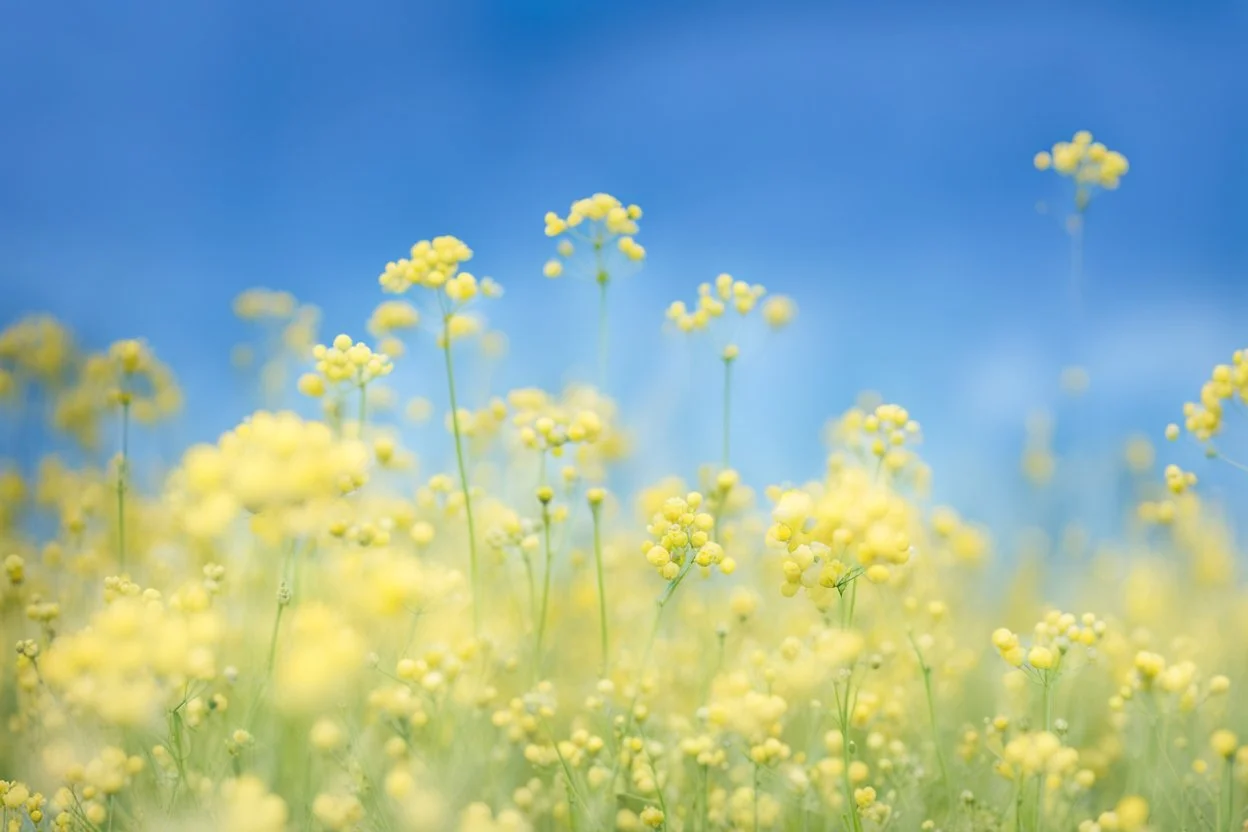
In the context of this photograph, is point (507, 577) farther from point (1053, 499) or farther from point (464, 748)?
point (1053, 499)

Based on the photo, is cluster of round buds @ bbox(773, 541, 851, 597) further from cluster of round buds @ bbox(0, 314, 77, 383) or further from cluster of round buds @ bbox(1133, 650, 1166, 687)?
cluster of round buds @ bbox(0, 314, 77, 383)

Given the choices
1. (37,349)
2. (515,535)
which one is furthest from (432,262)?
(37,349)

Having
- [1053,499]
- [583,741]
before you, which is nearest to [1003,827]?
[583,741]

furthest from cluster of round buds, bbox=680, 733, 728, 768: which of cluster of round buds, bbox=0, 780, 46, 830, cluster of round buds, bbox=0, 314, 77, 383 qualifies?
cluster of round buds, bbox=0, 314, 77, 383

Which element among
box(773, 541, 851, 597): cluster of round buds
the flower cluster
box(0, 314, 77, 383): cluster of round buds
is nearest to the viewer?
the flower cluster

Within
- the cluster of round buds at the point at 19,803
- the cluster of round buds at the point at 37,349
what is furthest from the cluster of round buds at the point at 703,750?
the cluster of round buds at the point at 37,349

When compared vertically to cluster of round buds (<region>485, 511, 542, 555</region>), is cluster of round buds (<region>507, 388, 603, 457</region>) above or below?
above

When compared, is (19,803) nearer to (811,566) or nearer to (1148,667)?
(811,566)

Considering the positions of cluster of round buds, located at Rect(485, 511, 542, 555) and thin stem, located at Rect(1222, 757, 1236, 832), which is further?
cluster of round buds, located at Rect(485, 511, 542, 555)
